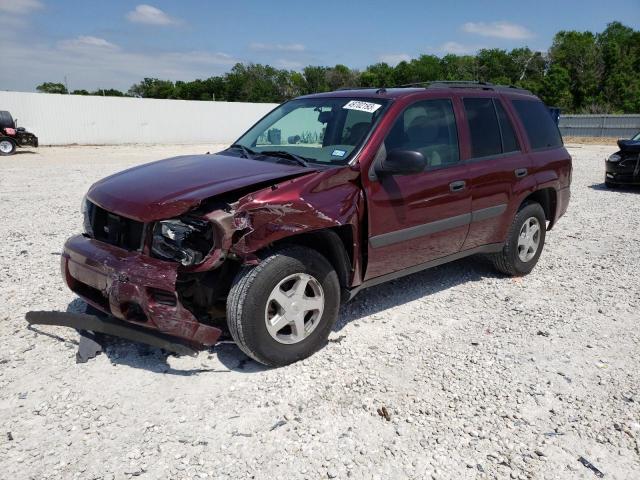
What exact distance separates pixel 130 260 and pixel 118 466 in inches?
46.2

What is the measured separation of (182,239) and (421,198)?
6.24 feet

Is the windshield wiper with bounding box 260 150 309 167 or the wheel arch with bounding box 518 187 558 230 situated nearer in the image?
the windshield wiper with bounding box 260 150 309 167

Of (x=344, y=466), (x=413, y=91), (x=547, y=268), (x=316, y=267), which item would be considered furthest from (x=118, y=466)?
(x=547, y=268)

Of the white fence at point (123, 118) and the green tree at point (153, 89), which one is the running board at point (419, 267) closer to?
the white fence at point (123, 118)

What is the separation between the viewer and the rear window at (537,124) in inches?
206

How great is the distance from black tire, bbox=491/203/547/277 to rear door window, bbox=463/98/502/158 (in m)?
0.79

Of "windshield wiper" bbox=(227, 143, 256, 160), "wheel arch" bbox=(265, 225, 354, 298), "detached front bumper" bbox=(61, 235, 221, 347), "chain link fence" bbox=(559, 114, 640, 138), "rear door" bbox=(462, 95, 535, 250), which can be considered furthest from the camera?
"chain link fence" bbox=(559, 114, 640, 138)

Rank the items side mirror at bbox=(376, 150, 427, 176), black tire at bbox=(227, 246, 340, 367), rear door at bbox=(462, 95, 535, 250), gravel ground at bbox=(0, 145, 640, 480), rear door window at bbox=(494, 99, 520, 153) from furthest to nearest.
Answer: rear door window at bbox=(494, 99, 520, 153), rear door at bbox=(462, 95, 535, 250), side mirror at bbox=(376, 150, 427, 176), black tire at bbox=(227, 246, 340, 367), gravel ground at bbox=(0, 145, 640, 480)

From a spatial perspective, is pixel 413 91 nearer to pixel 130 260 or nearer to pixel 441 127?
pixel 441 127

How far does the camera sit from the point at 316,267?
3408 mm

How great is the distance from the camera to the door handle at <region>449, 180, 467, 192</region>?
4250 mm

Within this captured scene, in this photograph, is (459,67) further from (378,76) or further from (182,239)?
(182,239)

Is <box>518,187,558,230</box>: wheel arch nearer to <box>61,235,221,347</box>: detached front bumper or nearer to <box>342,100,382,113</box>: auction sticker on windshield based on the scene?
<box>342,100,382,113</box>: auction sticker on windshield

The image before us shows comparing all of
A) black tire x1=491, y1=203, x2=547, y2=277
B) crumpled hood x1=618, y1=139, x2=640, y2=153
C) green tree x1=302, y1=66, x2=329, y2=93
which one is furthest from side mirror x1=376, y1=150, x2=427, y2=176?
green tree x1=302, y1=66, x2=329, y2=93
